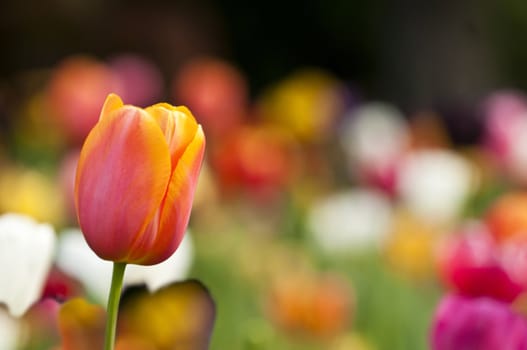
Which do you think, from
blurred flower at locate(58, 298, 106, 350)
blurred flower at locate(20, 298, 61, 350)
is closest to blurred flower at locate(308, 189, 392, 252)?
blurred flower at locate(20, 298, 61, 350)

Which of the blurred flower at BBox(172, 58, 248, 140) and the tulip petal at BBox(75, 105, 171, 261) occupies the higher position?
the tulip petal at BBox(75, 105, 171, 261)

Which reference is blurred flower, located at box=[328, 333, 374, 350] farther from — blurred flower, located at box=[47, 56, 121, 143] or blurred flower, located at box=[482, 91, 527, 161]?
blurred flower, located at box=[482, 91, 527, 161]

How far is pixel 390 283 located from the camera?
2223 millimetres

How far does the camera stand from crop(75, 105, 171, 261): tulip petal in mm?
728

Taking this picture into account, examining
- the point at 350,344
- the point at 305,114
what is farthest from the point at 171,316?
the point at 305,114

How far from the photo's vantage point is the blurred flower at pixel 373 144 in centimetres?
270

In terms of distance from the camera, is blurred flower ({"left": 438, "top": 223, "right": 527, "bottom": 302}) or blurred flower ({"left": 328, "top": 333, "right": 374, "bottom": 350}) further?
blurred flower ({"left": 328, "top": 333, "right": 374, "bottom": 350})

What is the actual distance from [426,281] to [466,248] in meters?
1.13

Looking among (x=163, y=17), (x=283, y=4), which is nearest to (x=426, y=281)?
(x=163, y=17)

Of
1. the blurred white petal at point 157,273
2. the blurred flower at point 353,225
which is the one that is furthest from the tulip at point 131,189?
the blurred flower at point 353,225

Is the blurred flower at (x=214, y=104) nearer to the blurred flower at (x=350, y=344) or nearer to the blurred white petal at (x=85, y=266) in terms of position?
the blurred flower at (x=350, y=344)

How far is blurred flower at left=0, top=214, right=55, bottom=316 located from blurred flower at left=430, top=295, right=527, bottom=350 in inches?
11.2

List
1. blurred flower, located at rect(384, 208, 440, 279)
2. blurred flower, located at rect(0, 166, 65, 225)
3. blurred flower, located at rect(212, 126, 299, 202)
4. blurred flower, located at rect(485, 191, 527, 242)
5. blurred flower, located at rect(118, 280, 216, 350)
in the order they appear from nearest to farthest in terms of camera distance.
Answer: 1. blurred flower, located at rect(118, 280, 216, 350)
2. blurred flower, located at rect(485, 191, 527, 242)
3. blurred flower, located at rect(0, 166, 65, 225)
4. blurred flower, located at rect(384, 208, 440, 279)
5. blurred flower, located at rect(212, 126, 299, 202)

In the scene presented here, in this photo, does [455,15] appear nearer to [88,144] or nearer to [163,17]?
[163,17]
